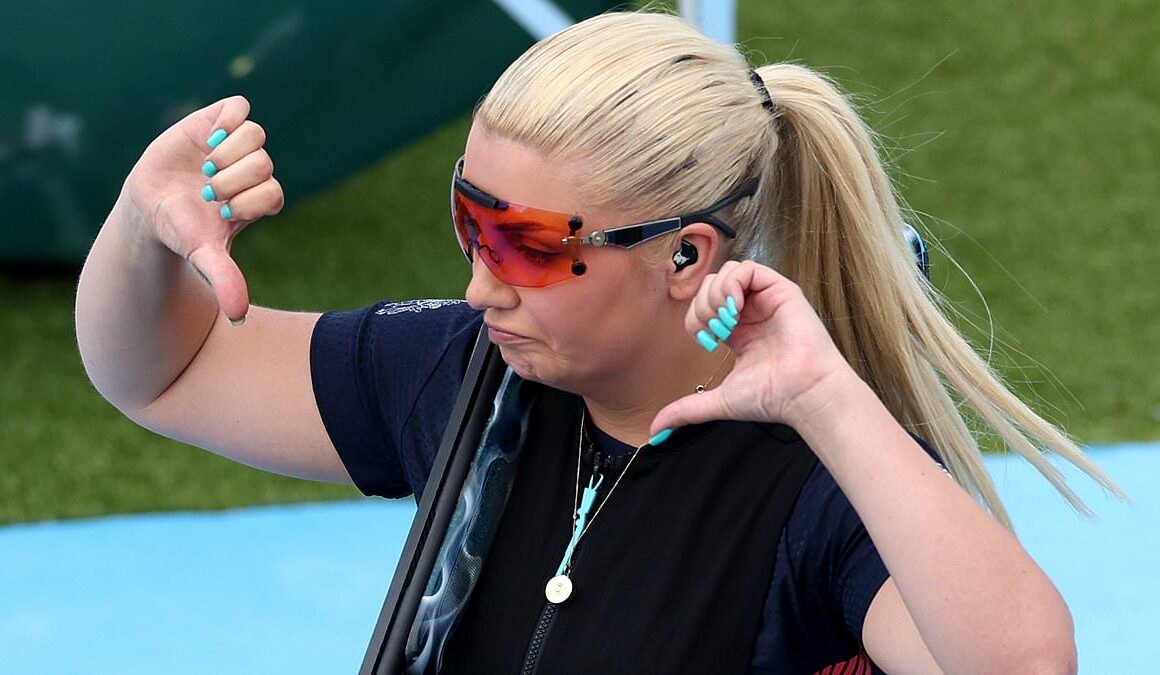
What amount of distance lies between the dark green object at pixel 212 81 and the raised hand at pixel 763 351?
3.73 m

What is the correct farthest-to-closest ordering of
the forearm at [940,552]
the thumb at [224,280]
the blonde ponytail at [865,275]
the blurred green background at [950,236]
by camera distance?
the blurred green background at [950,236] < the blonde ponytail at [865,275] < the thumb at [224,280] < the forearm at [940,552]

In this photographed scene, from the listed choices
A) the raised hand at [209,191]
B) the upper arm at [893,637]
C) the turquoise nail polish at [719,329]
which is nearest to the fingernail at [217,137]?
the raised hand at [209,191]

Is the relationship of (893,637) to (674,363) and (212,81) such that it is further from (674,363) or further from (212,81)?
(212,81)

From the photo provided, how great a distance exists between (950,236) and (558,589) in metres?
4.34

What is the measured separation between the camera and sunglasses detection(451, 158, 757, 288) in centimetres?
188

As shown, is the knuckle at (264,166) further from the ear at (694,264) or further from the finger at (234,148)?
the ear at (694,264)

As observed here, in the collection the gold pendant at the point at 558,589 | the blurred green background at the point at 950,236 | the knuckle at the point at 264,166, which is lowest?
the blurred green background at the point at 950,236

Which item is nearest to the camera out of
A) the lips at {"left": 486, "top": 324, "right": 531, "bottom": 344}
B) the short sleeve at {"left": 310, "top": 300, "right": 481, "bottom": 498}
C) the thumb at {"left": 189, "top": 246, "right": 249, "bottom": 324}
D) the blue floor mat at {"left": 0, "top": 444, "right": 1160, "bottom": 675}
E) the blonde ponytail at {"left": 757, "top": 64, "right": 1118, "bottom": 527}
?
the thumb at {"left": 189, "top": 246, "right": 249, "bottom": 324}

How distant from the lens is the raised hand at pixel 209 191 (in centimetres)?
187

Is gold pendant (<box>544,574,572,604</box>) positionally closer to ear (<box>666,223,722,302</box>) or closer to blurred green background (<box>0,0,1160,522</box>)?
ear (<box>666,223,722,302</box>)

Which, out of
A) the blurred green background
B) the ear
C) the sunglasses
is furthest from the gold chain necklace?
the blurred green background

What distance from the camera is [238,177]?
187 centimetres

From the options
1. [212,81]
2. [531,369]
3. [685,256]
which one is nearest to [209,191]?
[531,369]

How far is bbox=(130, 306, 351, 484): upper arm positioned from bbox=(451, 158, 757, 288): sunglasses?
46 centimetres
